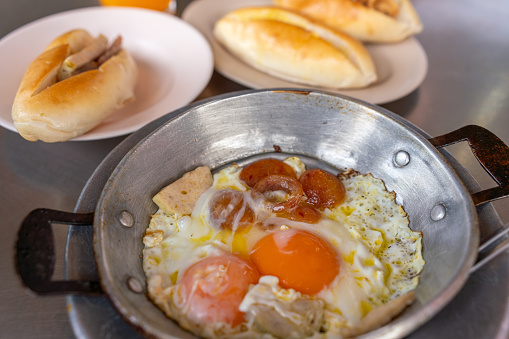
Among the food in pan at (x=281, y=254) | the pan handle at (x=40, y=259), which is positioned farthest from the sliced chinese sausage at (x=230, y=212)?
the pan handle at (x=40, y=259)

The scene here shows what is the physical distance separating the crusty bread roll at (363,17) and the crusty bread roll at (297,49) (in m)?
0.14

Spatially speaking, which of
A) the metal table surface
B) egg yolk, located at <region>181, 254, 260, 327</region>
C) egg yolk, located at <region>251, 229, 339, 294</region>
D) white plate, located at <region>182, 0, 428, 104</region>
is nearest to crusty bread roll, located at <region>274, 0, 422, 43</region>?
white plate, located at <region>182, 0, 428, 104</region>

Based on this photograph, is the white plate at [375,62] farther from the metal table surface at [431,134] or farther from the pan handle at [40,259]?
the pan handle at [40,259]

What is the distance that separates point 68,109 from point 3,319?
588 mm

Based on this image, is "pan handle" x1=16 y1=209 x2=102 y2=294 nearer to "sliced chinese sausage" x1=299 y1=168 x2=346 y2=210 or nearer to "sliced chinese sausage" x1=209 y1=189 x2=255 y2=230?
"sliced chinese sausage" x1=209 y1=189 x2=255 y2=230

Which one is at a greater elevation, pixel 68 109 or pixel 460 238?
pixel 460 238

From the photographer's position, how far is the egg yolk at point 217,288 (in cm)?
77

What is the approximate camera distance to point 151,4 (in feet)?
6.07

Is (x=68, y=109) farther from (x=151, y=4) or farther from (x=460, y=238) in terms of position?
(x=460, y=238)

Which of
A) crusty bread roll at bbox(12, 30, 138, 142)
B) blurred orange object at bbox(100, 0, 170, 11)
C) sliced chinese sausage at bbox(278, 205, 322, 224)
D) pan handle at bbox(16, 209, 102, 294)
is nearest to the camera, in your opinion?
pan handle at bbox(16, 209, 102, 294)

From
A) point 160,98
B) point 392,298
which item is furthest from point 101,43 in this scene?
point 392,298

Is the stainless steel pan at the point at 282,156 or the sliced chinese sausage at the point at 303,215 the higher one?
the stainless steel pan at the point at 282,156

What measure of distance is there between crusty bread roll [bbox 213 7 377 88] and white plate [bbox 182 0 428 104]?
40 mm

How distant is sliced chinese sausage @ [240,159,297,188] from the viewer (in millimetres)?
1071
